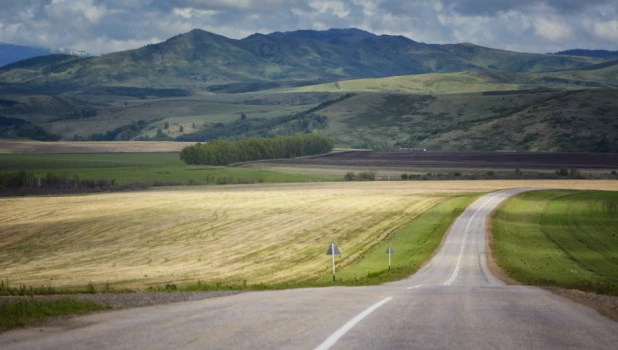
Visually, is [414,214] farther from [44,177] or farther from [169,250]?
[44,177]

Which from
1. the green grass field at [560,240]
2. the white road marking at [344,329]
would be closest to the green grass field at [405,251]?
the green grass field at [560,240]

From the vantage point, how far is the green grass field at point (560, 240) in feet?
130

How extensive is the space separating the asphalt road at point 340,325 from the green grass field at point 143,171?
10931cm

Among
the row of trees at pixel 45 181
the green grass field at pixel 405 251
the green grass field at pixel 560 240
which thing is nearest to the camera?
the green grass field at pixel 405 251

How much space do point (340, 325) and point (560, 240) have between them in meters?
47.4

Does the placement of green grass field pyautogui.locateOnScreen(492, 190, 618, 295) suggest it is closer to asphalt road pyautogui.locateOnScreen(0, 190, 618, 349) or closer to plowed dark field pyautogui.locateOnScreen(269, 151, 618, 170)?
asphalt road pyautogui.locateOnScreen(0, 190, 618, 349)

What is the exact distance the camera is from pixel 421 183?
402ft

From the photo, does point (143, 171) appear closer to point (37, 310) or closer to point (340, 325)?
point (37, 310)

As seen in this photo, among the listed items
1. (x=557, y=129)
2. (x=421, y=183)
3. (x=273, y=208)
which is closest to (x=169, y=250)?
(x=273, y=208)

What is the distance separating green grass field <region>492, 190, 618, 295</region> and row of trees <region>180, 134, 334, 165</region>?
81.3 meters

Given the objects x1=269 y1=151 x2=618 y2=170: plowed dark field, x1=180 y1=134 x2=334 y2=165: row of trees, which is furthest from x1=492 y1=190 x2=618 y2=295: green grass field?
x1=180 y1=134 x2=334 y2=165: row of trees

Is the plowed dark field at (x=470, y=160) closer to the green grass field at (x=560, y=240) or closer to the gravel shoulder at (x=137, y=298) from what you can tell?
the green grass field at (x=560, y=240)

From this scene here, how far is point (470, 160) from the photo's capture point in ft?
539

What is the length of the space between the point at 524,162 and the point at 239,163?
56.8 meters
